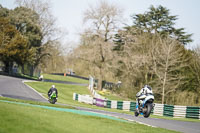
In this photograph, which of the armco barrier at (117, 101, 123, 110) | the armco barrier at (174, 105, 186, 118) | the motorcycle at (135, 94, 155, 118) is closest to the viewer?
the motorcycle at (135, 94, 155, 118)

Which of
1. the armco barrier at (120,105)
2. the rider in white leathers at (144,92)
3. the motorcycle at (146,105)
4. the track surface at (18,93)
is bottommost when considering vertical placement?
the armco barrier at (120,105)

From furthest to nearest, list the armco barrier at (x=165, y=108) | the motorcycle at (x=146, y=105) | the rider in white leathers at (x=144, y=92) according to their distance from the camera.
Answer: the armco barrier at (x=165, y=108) < the rider in white leathers at (x=144, y=92) < the motorcycle at (x=146, y=105)

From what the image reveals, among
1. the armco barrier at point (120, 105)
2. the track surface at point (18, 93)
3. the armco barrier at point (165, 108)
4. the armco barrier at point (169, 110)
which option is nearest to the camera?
the armco barrier at point (165, 108)

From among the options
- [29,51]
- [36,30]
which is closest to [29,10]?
[36,30]

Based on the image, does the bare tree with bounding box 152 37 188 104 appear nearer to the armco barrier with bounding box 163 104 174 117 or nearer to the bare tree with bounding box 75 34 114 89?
the bare tree with bounding box 75 34 114 89

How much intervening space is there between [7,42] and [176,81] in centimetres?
3496

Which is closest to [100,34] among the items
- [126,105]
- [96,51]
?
[96,51]

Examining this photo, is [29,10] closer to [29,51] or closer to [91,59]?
[29,51]

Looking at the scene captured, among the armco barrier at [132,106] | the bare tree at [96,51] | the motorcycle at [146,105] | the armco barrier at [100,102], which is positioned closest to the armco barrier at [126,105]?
the armco barrier at [132,106]

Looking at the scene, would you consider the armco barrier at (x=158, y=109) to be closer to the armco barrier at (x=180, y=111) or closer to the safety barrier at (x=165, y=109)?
the safety barrier at (x=165, y=109)

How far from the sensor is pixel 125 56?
55500 millimetres

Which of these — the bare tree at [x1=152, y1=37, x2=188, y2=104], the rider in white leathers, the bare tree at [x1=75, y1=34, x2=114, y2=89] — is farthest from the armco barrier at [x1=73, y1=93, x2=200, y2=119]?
the bare tree at [x1=75, y1=34, x2=114, y2=89]

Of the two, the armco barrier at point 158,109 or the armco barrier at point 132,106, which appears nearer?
the armco barrier at point 158,109

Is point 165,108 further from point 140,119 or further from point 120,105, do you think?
point 140,119
